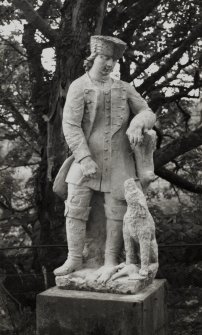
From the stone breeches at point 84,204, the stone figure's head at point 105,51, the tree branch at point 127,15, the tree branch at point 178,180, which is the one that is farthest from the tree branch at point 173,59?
the stone breeches at point 84,204

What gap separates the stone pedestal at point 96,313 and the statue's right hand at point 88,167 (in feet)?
3.15

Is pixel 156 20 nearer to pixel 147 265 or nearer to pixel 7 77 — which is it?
pixel 7 77

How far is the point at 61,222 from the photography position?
7.66 m

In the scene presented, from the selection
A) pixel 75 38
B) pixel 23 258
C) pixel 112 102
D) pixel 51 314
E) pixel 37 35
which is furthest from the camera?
pixel 37 35

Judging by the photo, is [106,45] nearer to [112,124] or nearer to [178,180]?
[112,124]

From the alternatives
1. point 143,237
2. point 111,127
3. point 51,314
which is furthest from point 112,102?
point 51,314

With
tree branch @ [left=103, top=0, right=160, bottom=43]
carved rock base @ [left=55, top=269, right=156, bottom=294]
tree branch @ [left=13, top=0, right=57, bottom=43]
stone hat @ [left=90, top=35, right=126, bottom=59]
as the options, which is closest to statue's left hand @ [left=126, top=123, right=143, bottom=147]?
stone hat @ [left=90, top=35, right=126, bottom=59]

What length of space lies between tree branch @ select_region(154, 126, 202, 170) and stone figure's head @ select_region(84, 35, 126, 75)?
3.29m

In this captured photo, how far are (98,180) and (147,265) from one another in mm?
814

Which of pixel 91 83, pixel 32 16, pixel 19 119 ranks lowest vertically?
pixel 91 83

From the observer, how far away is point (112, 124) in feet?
15.9

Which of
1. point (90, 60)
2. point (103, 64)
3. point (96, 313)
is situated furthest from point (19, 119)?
point (96, 313)

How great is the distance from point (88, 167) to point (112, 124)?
1.48ft

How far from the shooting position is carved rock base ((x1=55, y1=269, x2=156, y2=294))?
450cm
